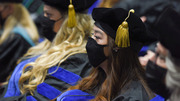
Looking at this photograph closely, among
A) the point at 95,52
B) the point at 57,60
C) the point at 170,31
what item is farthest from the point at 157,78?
the point at 57,60

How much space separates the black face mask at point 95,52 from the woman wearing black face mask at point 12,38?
196 cm

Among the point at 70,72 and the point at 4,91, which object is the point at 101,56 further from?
the point at 4,91

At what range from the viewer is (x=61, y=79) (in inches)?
91.2

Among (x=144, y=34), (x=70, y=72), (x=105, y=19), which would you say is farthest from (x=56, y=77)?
(x=144, y=34)

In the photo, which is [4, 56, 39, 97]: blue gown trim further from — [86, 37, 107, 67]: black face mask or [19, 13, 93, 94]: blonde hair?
[86, 37, 107, 67]: black face mask

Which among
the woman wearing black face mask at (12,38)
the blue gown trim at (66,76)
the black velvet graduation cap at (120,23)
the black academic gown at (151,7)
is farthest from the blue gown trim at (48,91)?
the black academic gown at (151,7)

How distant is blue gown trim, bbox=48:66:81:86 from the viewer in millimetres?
2273

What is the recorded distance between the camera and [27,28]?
3822 mm

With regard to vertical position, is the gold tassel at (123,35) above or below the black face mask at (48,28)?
above

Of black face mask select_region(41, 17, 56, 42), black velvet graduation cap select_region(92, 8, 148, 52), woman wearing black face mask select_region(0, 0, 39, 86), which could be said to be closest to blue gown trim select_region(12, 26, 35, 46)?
woman wearing black face mask select_region(0, 0, 39, 86)

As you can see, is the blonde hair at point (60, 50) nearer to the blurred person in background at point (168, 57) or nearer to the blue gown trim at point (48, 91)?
Answer: the blue gown trim at point (48, 91)

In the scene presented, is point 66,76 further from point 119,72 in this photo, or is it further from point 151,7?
point 151,7

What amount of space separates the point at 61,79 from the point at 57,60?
0.61 ft

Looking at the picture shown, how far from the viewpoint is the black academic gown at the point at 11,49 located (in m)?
3.75
